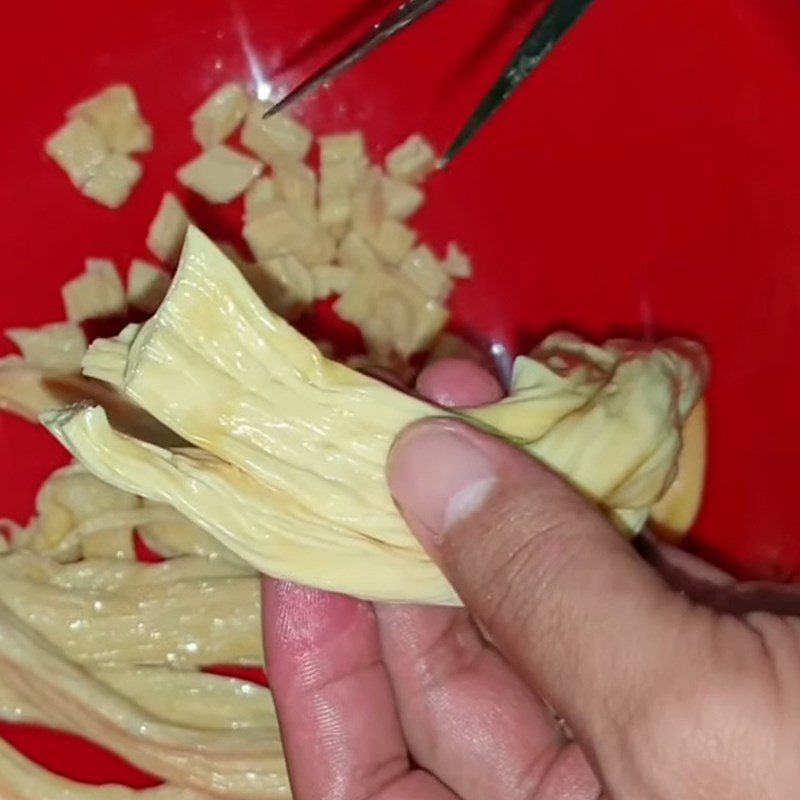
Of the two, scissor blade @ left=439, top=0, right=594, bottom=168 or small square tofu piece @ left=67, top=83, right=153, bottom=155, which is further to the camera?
small square tofu piece @ left=67, top=83, right=153, bottom=155

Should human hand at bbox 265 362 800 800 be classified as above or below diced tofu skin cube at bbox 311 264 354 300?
below

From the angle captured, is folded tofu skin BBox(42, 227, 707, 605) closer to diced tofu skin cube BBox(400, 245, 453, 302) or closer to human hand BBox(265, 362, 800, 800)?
human hand BBox(265, 362, 800, 800)

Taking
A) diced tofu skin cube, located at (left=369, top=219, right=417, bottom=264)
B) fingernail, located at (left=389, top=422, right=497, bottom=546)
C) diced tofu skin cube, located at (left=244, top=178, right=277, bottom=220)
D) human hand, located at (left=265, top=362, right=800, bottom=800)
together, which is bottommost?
human hand, located at (left=265, top=362, right=800, bottom=800)

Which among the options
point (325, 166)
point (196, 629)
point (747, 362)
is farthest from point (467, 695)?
point (325, 166)

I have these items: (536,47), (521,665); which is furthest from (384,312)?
(521,665)

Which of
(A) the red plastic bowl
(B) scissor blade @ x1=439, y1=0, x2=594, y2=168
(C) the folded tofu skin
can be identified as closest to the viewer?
(C) the folded tofu skin

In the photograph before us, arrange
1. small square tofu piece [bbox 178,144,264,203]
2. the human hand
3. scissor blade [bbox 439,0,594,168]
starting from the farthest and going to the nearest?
small square tofu piece [bbox 178,144,264,203] → scissor blade [bbox 439,0,594,168] → the human hand

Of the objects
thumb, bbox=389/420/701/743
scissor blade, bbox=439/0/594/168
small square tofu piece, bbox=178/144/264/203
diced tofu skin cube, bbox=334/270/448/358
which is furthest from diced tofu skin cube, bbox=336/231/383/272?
thumb, bbox=389/420/701/743
